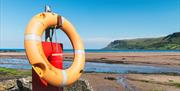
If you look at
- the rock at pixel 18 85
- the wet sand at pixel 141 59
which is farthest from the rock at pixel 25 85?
the wet sand at pixel 141 59

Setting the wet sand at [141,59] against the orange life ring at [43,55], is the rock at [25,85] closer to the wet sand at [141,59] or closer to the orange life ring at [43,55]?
the orange life ring at [43,55]

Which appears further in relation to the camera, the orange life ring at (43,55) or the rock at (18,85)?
the rock at (18,85)

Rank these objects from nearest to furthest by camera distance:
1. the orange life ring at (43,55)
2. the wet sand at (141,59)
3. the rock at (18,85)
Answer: the orange life ring at (43,55) → the rock at (18,85) → the wet sand at (141,59)

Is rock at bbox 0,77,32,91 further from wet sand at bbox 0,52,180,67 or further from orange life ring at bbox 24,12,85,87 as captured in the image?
wet sand at bbox 0,52,180,67

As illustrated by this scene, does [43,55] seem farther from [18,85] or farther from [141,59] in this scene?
[141,59]

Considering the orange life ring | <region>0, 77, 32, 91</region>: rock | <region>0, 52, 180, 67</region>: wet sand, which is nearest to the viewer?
the orange life ring

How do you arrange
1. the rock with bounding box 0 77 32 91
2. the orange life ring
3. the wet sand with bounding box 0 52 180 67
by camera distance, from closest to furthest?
the orange life ring, the rock with bounding box 0 77 32 91, the wet sand with bounding box 0 52 180 67

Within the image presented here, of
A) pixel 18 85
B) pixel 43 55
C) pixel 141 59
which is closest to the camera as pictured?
pixel 43 55

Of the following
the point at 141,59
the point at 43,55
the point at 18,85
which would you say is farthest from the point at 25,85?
the point at 141,59

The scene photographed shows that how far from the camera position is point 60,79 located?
354 inches

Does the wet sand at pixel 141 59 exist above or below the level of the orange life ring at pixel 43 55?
below

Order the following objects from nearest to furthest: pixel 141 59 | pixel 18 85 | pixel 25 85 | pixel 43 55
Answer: pixel 43 55 < pixel 25 85 < pixel 18 85 < pixel 141 59

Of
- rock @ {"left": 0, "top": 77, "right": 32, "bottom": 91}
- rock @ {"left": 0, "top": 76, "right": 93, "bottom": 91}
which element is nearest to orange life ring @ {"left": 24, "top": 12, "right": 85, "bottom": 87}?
rock @ {"left": 0, "top": 76, "right": 93, "bottom": 91}

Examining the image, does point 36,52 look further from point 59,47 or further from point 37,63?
point 59,47
